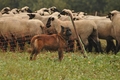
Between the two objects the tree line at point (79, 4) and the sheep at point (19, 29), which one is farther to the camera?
the tree line at point (79, 4)

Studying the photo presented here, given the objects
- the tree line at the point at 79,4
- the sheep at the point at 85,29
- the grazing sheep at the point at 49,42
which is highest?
the grazing sheep at the point at 49,42

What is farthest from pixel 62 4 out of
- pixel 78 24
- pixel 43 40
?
pixel 43 40

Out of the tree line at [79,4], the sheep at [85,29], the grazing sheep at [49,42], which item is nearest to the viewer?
the grazing sheep at [49,42]

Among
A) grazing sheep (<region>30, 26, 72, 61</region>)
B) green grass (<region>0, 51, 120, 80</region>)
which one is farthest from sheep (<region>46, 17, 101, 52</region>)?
grazing sheep (<region>30, 26, 72, 61</region>)

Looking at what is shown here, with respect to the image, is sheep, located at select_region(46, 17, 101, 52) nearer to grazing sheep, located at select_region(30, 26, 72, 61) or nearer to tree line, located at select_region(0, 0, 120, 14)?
grazing sheep, located at select_region(30, 26, 72, 61)

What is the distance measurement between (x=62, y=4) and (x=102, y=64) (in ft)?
146

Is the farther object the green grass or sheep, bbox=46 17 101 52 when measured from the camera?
sheep, bbox=46 17 101 52

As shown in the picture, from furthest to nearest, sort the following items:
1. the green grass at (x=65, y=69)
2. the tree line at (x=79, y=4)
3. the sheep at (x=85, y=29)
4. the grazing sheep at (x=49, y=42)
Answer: the tree line at (x=79, y=4), the sheep at (x=85, y=29), the grazing sheep at (x=49, y=42), the green grass at (x=65, y=69)

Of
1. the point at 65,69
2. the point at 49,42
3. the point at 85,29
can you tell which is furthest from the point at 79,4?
the point at 65,69

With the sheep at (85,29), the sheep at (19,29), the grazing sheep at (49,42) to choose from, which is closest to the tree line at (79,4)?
the sheep at (85,29)

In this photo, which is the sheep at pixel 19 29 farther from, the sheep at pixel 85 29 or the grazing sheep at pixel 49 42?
the grazing sheep at pixel 49 42

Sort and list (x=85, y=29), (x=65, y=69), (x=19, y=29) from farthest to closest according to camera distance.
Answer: (x=19, y=29) < (x=85, y=29) < (x=65, y=69)

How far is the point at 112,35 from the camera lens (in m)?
17.0

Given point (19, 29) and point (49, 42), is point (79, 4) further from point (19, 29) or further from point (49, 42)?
point (49, 42)
